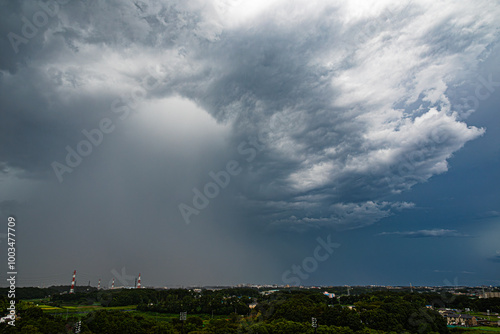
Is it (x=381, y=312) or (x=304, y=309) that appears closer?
(x=381, y=312)

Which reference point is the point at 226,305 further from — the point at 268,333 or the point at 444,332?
the point at 444,332

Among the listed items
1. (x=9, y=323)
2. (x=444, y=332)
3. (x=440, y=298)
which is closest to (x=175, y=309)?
(x=9, y=323)

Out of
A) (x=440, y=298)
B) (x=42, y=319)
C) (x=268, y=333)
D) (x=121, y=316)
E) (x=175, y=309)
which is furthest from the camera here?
(x=440, y=298)

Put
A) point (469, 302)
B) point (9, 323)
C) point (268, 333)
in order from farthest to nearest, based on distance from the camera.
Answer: point (469, 302) → point (268, 333) → point (9, 323)

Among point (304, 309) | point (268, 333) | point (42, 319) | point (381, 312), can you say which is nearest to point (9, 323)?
point (42, 319)

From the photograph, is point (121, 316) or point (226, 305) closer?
point (121, 316)

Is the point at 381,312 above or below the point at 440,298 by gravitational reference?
above

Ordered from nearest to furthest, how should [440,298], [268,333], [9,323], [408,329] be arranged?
[9,323] → [268,333] → [408,329] → [440,298]

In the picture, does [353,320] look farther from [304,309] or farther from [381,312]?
[304,309]

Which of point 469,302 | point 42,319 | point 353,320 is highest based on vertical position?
point 42,319
